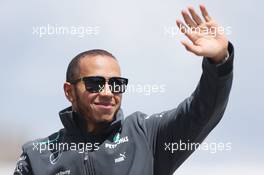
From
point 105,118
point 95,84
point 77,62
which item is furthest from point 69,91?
point 105,118

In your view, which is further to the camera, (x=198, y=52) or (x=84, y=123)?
(x=84, y=123)

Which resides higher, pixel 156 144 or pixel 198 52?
pixel 198 52

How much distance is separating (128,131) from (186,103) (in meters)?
0.60

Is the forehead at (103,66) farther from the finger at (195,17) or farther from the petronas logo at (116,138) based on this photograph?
the finger at (195,17)

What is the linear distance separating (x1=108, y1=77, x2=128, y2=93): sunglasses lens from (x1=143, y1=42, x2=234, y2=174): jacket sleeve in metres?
0.34

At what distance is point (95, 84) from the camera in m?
11.5

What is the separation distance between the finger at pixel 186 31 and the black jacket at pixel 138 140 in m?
0.23

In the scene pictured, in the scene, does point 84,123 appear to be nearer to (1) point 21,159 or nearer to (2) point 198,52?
(1) point 21,159

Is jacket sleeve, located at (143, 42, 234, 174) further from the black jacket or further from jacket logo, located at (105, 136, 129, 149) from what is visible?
jacket logo, located at (105, 136, 129, 149)

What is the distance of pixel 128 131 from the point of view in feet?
37.8

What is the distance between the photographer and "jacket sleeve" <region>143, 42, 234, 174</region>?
36.2 ft

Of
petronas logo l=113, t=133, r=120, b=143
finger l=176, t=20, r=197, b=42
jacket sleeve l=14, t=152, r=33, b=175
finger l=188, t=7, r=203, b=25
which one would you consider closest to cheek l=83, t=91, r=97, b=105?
petronas logo l=113, t=133, r=120, b=143

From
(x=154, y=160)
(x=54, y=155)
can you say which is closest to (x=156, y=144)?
(x=154, y=160)

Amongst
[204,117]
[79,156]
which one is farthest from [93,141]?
[204,117]
